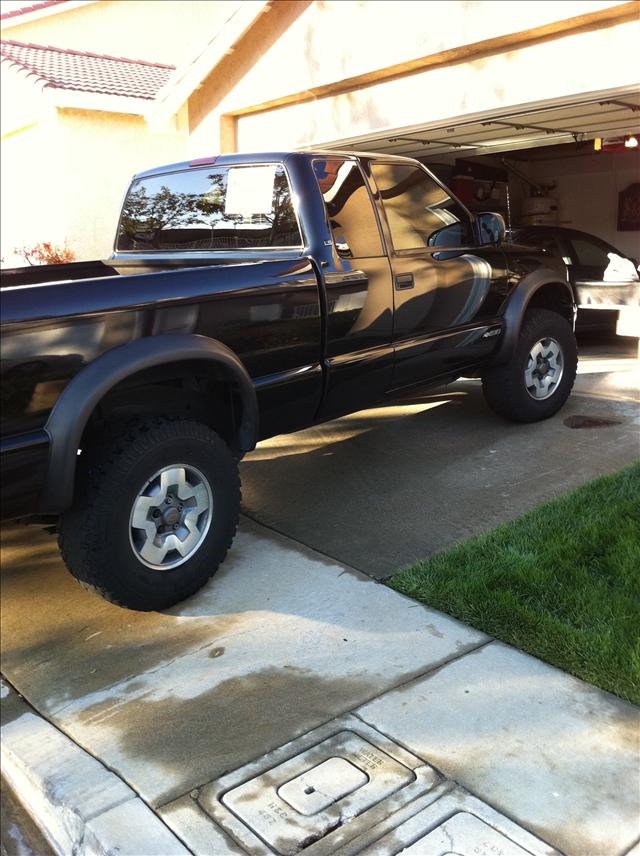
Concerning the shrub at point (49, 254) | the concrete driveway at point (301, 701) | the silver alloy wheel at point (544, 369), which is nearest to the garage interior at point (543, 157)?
the silver alloy wheel at point (544, 369)

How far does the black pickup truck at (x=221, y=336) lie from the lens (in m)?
3.22

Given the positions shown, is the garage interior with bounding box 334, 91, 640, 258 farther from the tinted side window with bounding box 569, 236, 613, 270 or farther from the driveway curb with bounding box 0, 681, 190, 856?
the driveway curb with bounding box 0, 681, 190, 856

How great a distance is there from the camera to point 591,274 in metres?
A: 9.52

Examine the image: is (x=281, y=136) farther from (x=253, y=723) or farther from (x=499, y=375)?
(x=253, y=723)

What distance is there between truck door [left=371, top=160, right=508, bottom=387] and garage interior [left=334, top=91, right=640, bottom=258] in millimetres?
2281

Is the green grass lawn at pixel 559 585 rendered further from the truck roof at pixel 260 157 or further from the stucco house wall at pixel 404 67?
the stucco house wall at pixel 404 67

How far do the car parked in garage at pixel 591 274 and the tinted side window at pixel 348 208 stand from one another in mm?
4618

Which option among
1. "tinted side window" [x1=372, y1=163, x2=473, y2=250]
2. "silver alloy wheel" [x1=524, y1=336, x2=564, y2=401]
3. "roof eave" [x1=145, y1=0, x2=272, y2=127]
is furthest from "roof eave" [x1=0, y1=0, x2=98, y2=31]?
"silver alloy wheel" [x1=524, y1=336, x2=564, y2=401]

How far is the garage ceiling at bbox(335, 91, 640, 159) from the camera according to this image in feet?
24.5

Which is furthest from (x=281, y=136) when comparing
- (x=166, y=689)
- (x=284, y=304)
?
(x=166, y=689)

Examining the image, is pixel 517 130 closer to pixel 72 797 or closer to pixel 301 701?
pixel 301 701

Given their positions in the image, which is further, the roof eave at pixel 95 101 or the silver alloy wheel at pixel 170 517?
the roof eave at pixel 95 101

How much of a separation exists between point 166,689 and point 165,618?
584mm

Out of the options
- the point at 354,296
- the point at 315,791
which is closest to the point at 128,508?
the point at 315,791
